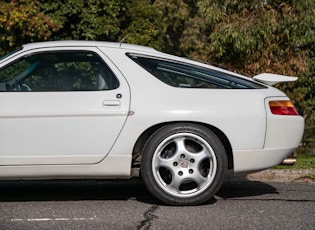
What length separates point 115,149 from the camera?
6281 millimetres

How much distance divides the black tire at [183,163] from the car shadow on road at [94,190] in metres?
0.34

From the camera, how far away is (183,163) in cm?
630

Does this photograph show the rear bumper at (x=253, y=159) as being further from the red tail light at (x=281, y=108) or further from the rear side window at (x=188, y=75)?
the rear side window at (x=188, y=75)

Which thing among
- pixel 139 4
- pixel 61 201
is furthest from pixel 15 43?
pixel 61 201

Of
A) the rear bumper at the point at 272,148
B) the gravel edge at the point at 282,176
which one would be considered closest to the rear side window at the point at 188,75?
the rear bumper at the point at 272,148

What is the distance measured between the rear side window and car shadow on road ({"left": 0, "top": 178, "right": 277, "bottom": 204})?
43.3 inches

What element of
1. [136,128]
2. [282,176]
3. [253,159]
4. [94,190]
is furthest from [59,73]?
[282,176]

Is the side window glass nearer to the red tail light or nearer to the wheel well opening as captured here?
the wheel well opening

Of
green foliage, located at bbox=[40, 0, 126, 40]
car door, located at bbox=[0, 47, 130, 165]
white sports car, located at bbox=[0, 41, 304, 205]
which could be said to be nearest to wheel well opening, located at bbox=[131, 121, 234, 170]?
white sports car, located at bbox=[0, 41, 304, 205]

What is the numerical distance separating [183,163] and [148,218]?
0.71m

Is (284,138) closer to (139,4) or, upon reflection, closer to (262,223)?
(262,223)

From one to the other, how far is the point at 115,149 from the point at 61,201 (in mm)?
823

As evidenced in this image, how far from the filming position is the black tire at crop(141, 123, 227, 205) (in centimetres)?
628

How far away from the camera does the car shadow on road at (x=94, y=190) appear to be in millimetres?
6941
